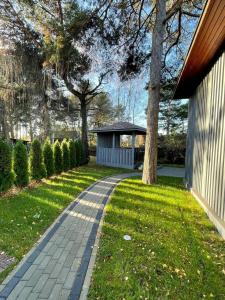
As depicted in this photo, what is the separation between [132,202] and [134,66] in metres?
7.54

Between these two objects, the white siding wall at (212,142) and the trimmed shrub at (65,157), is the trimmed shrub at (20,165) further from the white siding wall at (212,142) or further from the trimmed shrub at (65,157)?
the white siding wall at (212,142)

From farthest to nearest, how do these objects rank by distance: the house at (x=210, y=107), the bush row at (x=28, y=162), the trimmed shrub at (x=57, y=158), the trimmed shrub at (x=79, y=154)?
the trimmed shrub at (x=79, y=154), the trimmed shrub at (x=57, y=158), the bush row at (x=28, y=162), the house at (x=210, y=107)

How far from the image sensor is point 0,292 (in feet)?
7.47

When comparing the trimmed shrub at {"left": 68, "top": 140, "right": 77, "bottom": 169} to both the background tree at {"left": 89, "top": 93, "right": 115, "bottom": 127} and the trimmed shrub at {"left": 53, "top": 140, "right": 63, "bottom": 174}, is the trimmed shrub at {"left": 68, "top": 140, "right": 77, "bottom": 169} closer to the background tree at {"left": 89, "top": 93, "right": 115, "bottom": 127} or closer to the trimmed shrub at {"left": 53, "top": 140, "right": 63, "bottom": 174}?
the trimmed shrub at {"left": 53, "top": 140, "right": 63, "bottom": 174}

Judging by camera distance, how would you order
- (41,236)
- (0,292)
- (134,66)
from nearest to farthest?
(0,292), (41,236), (134,66)

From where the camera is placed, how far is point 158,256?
310 centimetres

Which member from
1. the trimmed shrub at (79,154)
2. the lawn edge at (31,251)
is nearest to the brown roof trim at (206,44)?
the lawn edge at (31,251)

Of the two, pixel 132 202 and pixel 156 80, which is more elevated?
pixel 156 80

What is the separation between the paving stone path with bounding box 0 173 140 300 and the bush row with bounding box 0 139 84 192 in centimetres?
235

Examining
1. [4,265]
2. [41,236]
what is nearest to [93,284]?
[4,265]

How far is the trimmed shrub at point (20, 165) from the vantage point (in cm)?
664

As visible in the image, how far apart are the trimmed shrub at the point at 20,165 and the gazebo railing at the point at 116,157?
771 cm

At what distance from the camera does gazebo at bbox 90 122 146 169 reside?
44.9 ft

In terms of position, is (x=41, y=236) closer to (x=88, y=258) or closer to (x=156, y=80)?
(x=88, y=258)
